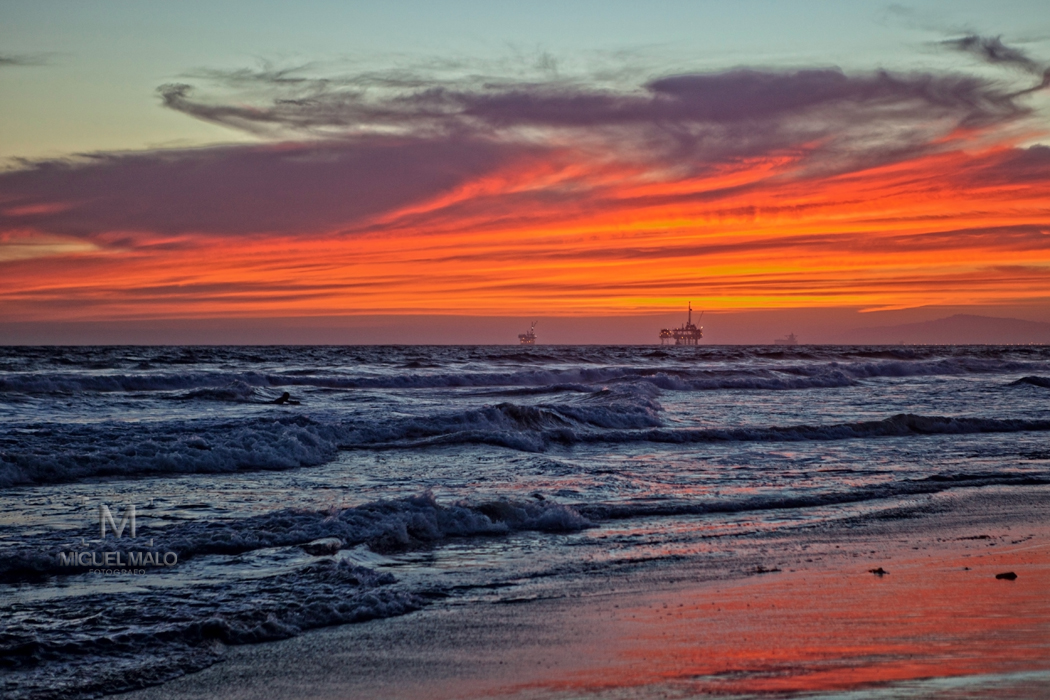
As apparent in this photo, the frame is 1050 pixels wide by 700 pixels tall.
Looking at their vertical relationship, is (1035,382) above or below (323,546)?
above

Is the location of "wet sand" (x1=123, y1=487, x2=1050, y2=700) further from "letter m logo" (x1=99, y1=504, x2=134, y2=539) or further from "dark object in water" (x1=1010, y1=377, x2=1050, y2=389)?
"dark object in water" (x1=1010, y1=377, x2=1050, y2=389)

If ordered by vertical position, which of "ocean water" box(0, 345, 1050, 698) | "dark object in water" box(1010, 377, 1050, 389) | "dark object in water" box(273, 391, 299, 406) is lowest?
"ocean water" box(0, 345, 1050, 698)

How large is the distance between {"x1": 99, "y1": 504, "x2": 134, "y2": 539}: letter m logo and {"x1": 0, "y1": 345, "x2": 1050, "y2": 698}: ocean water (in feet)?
0.35

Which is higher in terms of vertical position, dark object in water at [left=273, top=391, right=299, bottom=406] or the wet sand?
dark object in water at [left=273, top=391, right=299, bottom=406]

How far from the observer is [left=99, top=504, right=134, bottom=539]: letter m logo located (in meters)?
9.04

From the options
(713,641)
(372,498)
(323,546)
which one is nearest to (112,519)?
(323,546)

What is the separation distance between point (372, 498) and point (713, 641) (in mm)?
6627

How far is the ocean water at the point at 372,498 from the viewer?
6.36 meters

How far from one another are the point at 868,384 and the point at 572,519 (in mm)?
36320

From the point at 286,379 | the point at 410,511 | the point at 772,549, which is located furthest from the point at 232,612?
the point at 286,379

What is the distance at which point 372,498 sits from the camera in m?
11.4

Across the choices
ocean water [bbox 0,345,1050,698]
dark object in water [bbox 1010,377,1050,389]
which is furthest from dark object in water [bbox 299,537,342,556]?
dark object in water [bbox 1010,377,1050,389]

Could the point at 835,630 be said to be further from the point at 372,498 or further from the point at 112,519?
the point at 112,519

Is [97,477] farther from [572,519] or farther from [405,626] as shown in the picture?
[405,626]
